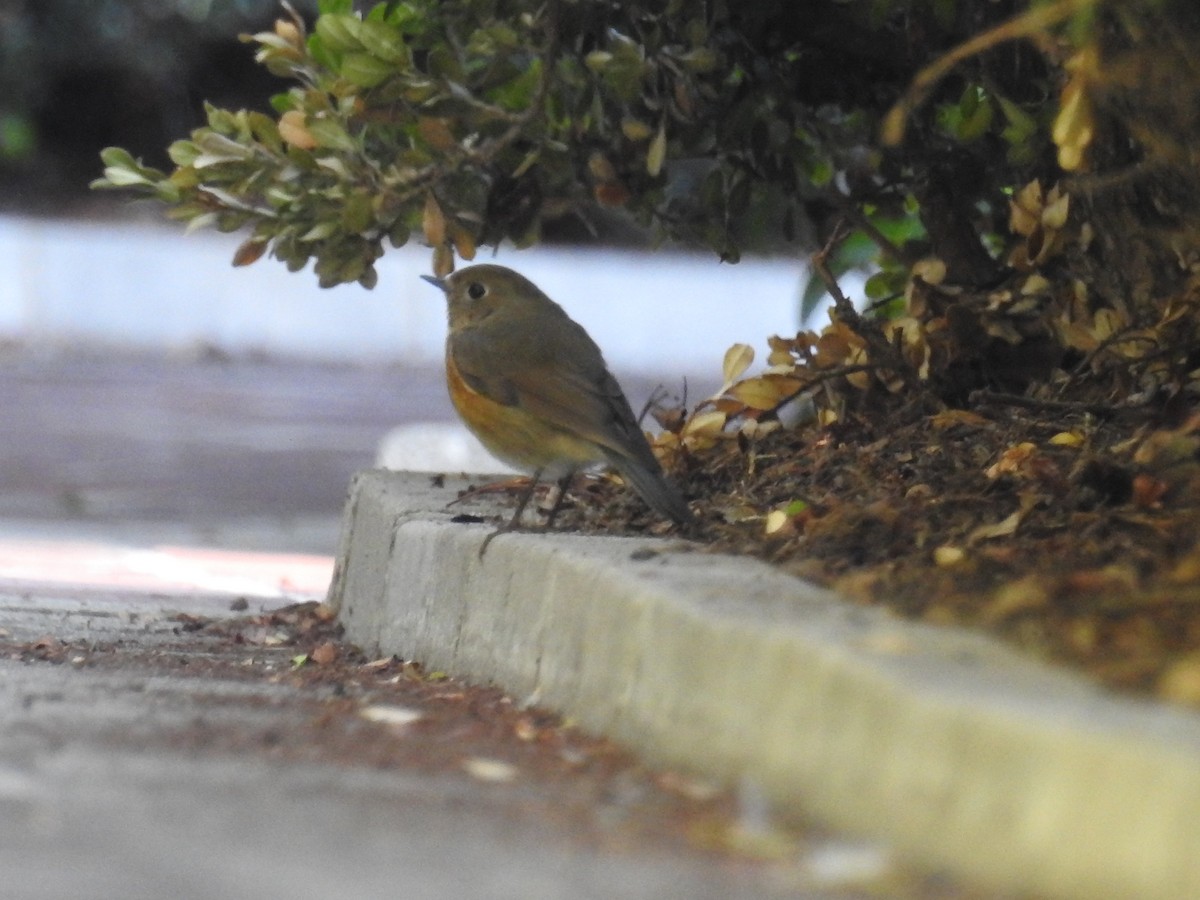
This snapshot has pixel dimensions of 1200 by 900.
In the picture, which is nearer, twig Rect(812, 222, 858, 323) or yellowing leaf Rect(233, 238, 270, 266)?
twig Rect(812, 222, 858, 323)

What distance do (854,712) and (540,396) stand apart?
8.50ft

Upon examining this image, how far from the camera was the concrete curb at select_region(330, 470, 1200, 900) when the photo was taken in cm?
245

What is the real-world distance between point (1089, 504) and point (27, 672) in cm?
232

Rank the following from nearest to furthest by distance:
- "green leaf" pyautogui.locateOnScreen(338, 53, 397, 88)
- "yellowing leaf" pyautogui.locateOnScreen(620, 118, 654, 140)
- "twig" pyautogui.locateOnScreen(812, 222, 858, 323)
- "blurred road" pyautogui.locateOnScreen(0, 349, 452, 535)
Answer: "green leaf" pyautogui.locateOnScreen(338, 53, 397, 88)
"twig" pyautogui.locateOnScreen(812, 222, 858, 323)
"yellowing leaf" pyautogui.locateOnScreen(620, 118, 654, 140)
"blurred road" pyautogui.locateOnScreen(0, 349, 452, 535)

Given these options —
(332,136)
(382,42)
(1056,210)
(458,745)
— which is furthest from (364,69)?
(458,745)

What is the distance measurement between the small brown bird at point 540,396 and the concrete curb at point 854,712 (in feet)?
1.78

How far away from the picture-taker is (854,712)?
288 cm

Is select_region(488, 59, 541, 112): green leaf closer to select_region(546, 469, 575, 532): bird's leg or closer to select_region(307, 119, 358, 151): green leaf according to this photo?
select_region(307, 119, 358, 151): green leaf

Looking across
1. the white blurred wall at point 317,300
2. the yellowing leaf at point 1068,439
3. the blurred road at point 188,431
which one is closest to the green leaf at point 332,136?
the yellowing leaf at point 1068,439

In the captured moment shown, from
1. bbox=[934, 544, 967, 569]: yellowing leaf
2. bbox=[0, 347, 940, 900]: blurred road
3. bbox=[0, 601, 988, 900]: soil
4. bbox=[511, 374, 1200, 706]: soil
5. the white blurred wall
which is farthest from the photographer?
A: the white blurred wall

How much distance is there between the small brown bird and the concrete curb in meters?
0.54

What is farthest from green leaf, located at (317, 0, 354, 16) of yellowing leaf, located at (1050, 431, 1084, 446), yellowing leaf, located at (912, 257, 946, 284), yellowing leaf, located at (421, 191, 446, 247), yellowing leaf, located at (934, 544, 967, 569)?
yellowing leaf, located at (934, 544, 967, 569)

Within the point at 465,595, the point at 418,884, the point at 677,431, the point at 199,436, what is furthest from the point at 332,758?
the point at 199,436

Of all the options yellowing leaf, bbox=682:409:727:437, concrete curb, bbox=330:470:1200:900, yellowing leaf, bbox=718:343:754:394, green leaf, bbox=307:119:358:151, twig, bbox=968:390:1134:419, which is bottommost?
concrete curb, bbox=330:470:1200:900
